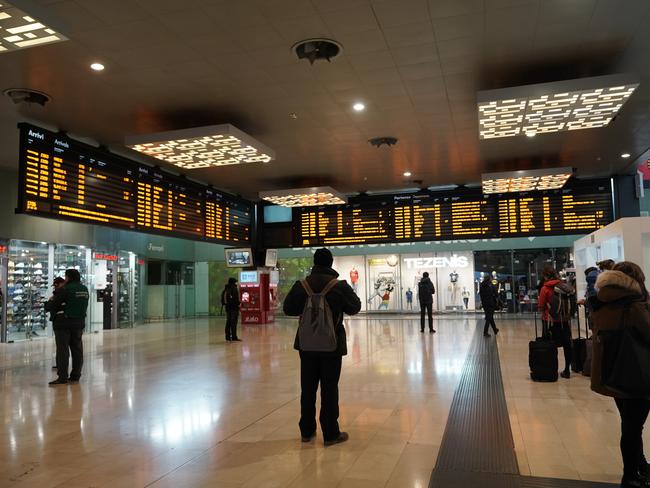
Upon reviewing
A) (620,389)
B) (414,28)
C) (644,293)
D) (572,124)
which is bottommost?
(620,389)

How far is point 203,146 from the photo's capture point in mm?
8008

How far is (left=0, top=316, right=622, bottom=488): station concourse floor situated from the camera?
145 inches

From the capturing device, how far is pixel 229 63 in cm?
631

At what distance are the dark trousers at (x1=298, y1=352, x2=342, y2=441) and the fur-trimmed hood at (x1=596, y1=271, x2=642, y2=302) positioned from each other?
2.06 meters

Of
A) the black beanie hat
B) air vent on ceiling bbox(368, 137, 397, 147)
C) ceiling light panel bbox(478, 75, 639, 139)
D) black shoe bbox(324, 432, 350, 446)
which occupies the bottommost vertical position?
black shoe bbox(324, 432, 350, 446)

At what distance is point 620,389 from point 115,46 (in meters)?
5.67

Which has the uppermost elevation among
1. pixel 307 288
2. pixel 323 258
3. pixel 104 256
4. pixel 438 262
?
pixel 104 256

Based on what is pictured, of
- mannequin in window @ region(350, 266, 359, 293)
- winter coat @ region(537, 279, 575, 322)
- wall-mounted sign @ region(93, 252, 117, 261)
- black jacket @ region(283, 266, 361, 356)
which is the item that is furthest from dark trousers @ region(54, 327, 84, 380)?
mannequin in window @ region(350, 266, 359, 293)

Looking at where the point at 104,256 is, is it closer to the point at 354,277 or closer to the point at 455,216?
the point at 354,277

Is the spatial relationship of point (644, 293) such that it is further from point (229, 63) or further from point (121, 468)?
point (229, 63)

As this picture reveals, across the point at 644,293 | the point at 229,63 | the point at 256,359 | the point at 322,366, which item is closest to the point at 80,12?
the point at 229,63

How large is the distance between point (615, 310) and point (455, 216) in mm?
10381

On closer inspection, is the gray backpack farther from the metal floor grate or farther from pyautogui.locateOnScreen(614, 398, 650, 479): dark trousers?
pyautogui.locateOnScreen(614, 398, 650, 479): dark trousers

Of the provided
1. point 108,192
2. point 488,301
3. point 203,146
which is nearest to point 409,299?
point 488,301
